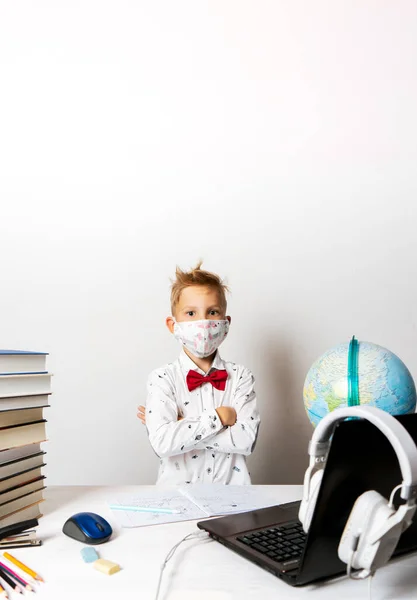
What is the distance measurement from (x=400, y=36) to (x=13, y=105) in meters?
1.62

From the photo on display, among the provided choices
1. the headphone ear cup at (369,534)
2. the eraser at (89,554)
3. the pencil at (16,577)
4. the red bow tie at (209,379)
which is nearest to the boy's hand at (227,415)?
the red bow tie at (209,379)

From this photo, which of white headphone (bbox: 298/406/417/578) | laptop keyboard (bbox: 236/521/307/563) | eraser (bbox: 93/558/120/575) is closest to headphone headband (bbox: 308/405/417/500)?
white headphone (bbox: 298/406/417/578)

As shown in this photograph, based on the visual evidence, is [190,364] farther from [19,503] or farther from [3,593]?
[3,593]

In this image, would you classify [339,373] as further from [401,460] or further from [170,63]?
[170,63]

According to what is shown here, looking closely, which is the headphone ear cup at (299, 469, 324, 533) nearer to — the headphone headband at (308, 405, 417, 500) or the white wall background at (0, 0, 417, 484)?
the headphone headband at (308, 405, 417, 500)

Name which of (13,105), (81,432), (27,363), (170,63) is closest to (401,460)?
(27,363)

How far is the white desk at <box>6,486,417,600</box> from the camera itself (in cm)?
87

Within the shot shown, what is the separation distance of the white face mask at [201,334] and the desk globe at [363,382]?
47cm

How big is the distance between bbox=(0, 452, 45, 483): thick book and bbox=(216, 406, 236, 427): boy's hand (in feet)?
1.91

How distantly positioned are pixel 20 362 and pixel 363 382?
2.61 feet

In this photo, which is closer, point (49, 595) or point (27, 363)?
point (49, 595)

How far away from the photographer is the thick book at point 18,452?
47.9 inches

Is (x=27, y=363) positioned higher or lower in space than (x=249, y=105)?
lower

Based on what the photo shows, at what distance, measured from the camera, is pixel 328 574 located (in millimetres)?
872
